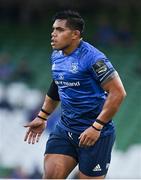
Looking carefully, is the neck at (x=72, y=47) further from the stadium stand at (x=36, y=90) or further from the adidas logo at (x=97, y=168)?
the stadium stand at (x=36, y=90)

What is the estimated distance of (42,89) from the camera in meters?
13.9

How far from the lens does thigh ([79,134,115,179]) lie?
21.6ft

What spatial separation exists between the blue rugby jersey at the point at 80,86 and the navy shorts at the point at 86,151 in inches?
3.1

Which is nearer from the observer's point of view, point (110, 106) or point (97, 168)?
point (110, 106)

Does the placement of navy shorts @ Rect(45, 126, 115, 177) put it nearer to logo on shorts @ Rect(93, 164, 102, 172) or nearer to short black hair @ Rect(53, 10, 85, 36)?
logo on shorts @ Rect(93, 164, 102, 172)

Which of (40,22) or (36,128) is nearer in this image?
(36,128)

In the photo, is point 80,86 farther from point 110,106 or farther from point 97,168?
point 97,168

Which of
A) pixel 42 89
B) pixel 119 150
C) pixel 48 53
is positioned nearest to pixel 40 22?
pixel 48 53

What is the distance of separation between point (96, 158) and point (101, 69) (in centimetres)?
87

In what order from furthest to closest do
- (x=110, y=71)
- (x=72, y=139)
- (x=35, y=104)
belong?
(x=35, y=104)
(x=72, y=139)
(x=110, y=71)

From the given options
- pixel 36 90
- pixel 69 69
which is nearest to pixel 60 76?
pixel 69 69

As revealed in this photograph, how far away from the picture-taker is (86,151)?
6.60 meters

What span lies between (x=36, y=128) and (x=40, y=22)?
30.8ft

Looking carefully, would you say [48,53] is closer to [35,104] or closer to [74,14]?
[35,104]
